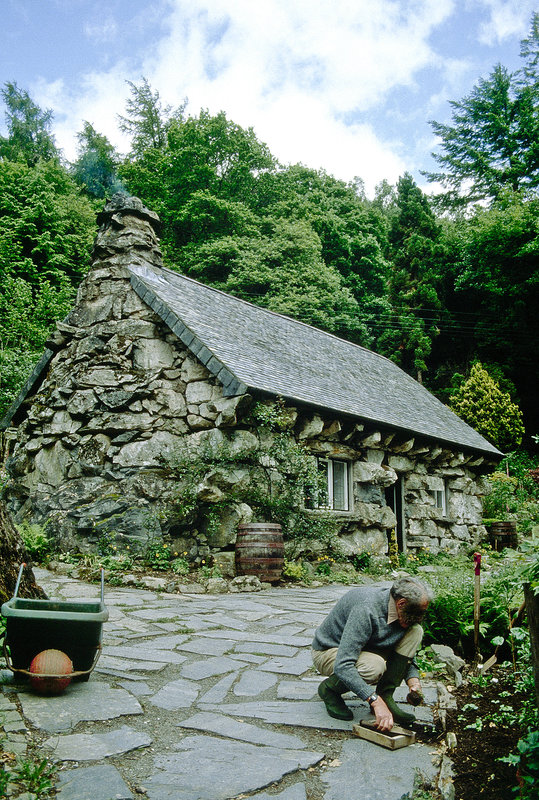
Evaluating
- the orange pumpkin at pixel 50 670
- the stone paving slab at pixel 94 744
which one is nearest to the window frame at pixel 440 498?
the orange pumpkin at pixel 50 670

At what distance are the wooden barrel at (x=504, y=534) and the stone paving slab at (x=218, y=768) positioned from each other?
13756mm

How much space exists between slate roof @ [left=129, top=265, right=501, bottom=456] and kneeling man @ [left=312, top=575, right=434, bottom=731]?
19.3 ft

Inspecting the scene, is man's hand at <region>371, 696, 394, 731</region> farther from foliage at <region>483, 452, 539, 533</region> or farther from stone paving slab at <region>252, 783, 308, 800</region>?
foliage at <region>483, 452, 539, 533</region>

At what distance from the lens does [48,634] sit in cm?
356

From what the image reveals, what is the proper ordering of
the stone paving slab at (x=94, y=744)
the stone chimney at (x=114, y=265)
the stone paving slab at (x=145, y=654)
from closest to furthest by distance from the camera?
the stone paving slab at (x=94, y=744)
the stone paving slab at (x=145, y=654)
the stone chimney at (x=114, y=265)

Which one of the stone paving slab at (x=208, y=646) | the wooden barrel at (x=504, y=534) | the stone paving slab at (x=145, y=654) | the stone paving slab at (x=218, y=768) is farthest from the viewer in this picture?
the wooden barrel at (x=504, y=534)

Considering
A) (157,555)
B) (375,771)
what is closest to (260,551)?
(157,555)

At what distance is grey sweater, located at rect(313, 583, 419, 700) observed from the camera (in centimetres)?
324

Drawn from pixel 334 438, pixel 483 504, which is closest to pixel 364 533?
pixel 334 438

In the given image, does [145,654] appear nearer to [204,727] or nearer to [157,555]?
[204,727]

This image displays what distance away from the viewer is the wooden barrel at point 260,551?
883 cm

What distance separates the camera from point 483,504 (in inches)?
675

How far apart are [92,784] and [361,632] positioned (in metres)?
1.49

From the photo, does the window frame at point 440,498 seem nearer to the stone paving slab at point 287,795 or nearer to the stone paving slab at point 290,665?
the stone paving slab at point 290,665
